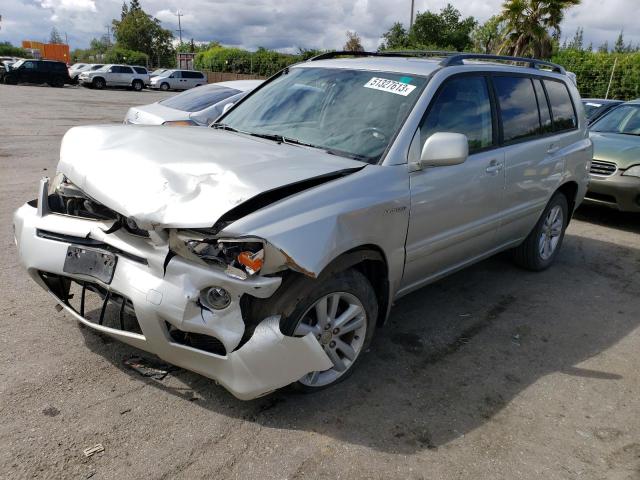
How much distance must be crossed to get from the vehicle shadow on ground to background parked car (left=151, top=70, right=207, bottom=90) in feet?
122

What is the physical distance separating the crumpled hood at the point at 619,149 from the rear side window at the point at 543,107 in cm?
246

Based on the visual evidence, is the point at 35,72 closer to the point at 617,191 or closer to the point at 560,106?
the point at 617,191

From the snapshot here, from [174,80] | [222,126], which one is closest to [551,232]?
[222,126]

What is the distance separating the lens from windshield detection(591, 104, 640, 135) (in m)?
8.11

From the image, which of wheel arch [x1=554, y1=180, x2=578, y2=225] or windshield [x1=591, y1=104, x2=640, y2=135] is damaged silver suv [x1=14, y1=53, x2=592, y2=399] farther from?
windshield [x1=591, y1=104, x2=640, y2=135]

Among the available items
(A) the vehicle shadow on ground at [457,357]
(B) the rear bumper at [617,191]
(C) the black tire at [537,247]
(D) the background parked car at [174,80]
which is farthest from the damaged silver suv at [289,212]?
(D) the background parked car at [174,80]

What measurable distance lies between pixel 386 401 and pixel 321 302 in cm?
73

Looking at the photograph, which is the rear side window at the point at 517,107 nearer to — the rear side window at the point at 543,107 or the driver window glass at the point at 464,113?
the rear side window at the point at 543,107

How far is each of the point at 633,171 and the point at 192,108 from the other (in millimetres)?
6559

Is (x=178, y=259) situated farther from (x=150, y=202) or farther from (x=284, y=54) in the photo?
(x=284, y=54)

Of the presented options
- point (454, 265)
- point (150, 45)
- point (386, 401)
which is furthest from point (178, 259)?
Answer: point (150, 45)

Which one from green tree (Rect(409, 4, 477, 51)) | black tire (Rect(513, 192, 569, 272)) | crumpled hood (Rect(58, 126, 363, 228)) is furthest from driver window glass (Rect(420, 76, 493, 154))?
green tree (Rect(409, 4, 477, 51))

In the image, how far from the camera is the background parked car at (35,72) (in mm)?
33000

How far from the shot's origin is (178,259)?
8.38 feet
